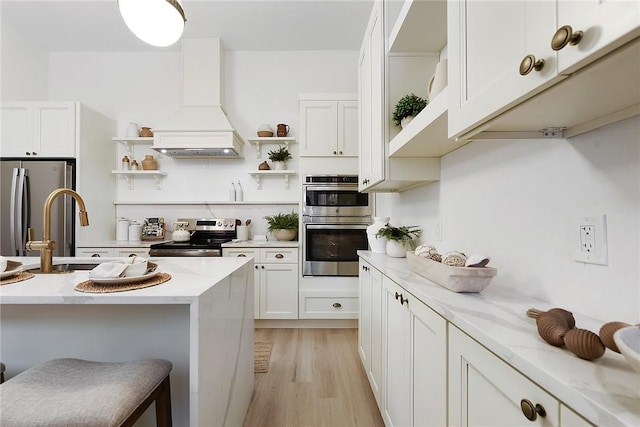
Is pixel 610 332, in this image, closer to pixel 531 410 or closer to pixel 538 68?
pixel 531 410

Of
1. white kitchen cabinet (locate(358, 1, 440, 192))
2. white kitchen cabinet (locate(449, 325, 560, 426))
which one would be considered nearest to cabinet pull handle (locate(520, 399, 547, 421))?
white kitchen cabinet (locate(449, 325, 560, 426))

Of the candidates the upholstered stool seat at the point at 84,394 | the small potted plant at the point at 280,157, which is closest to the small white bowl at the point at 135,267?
the upholstered stool seat at the point at 84,394

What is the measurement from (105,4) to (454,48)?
358cm

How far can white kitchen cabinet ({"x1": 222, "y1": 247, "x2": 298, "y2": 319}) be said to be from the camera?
3074mm

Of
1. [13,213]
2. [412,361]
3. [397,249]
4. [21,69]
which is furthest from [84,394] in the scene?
[21,69]

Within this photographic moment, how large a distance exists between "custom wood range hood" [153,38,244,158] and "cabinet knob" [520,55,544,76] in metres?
3.00

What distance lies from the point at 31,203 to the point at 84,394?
3100 mm

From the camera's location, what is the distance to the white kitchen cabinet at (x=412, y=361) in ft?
3.01

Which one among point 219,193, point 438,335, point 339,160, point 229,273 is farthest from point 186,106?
point 438,335

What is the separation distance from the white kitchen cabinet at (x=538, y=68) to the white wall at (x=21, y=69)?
460 centimetres

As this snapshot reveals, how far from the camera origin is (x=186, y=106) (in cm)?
342

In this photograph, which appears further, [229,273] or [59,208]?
[59,208]

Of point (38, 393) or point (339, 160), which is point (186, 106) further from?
point (38, 393)

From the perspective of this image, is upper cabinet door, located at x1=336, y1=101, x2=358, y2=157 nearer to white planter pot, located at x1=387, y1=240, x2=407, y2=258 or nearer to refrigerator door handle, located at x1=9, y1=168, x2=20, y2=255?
white planter pot, located at x1=387, y1=240, x2=407, y2=258
